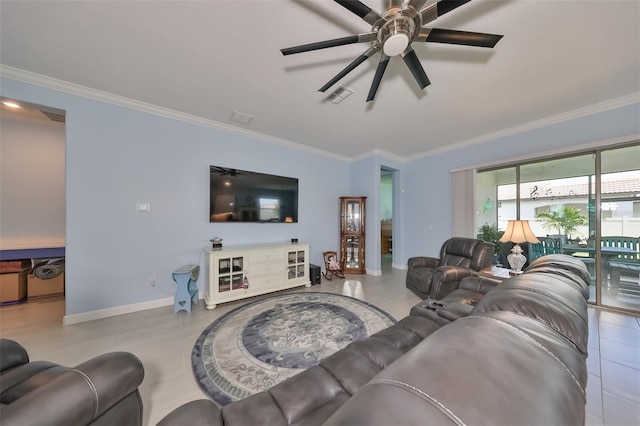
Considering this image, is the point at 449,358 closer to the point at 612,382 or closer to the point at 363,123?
the point at 612,382

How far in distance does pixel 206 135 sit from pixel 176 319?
2480 mm

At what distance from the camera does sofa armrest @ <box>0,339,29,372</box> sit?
0.95 metres

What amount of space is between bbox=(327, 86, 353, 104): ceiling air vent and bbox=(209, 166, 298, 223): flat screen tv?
163 centimetres

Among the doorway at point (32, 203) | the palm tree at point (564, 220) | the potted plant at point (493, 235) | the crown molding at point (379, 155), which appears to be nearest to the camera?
the doorway at point (32, 203)

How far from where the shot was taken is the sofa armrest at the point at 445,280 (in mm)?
2564

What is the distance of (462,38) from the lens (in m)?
1.37

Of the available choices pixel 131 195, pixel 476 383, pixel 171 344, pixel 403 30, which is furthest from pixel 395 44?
pixel 131 195

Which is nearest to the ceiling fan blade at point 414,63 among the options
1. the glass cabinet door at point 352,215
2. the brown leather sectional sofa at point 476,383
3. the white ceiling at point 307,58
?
the white ceiling at point 307,58

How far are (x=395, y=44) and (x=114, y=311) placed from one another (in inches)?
151

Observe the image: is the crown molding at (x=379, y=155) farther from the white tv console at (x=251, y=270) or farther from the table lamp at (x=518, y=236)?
the table lamp at (x=518, y=236)

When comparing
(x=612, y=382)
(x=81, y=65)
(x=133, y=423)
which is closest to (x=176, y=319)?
(x=133, y=423)

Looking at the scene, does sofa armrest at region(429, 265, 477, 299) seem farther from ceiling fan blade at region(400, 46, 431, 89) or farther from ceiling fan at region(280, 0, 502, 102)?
ceiling fan at region(280, 0, 502, 102)

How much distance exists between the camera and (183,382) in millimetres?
1525

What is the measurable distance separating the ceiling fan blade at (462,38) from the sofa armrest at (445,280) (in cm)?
222
